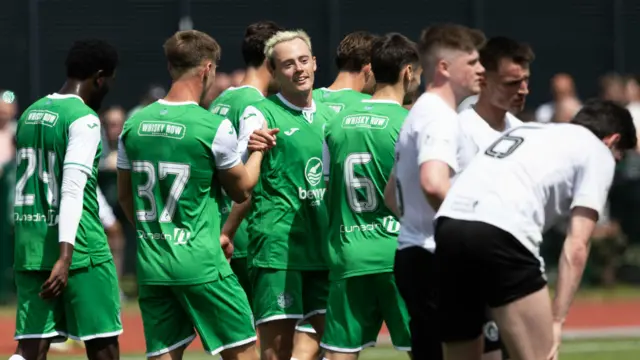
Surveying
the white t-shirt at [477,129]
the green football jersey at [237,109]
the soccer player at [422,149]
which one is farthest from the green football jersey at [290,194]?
the soccer player at [422,149]

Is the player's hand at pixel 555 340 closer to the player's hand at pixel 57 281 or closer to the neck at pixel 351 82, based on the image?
the player's hand at pixel 57 281

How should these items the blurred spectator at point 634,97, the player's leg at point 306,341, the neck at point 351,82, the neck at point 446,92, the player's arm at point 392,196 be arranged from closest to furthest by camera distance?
the neck at point 446,92 → the player's arm at point 392,196 → the player's leg at point 306,341 → the neck at point 351,82 → the blurred spectator at point 634,97

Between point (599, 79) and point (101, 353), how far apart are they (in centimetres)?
1349

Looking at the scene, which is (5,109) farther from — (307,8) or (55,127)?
(55,127)

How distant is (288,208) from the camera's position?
9.24 m

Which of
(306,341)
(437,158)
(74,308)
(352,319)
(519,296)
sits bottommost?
(306,341)

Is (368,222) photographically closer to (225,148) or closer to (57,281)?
(225,148)

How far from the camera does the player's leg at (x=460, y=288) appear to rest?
21.5ft

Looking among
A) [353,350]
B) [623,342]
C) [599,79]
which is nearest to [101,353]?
[353,350]

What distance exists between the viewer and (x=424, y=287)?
7.20 metres

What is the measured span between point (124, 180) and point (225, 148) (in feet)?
2.38

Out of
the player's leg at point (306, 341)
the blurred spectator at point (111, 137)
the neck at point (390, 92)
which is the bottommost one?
the player's leg at point (306, 341)

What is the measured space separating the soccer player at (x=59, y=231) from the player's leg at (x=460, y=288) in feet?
8.10

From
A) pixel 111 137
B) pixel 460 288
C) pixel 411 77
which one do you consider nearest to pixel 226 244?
pixel 411 77
